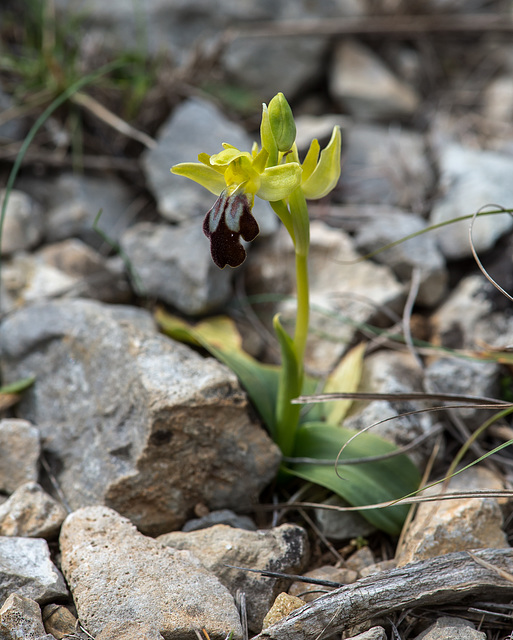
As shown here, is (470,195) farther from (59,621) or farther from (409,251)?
(59,621)

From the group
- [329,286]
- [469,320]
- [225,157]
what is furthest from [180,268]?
[469,320]

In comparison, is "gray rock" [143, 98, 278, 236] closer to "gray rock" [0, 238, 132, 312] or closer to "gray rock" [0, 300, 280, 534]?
"gray rock" [0, 238, 132, 312]

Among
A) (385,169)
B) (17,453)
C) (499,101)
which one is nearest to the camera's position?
(17,453)

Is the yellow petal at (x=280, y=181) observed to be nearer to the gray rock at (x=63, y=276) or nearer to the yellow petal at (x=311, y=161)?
the yellow petal at (x=311, y=161)

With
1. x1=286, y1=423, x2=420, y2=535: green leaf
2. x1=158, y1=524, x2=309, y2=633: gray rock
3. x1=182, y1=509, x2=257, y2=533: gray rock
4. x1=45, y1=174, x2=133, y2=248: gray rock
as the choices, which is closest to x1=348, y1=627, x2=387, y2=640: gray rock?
x1=158, y1=524, x2=309, y2=633: gray rock

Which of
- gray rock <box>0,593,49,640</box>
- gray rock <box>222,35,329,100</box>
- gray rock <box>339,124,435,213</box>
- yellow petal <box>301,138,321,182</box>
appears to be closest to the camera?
gray rock <box>0,593,49,640</box>

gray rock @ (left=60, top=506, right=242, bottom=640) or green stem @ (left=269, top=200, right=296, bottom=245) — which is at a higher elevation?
green stem @ (left=269, top=200, right=296, bottom=245)
